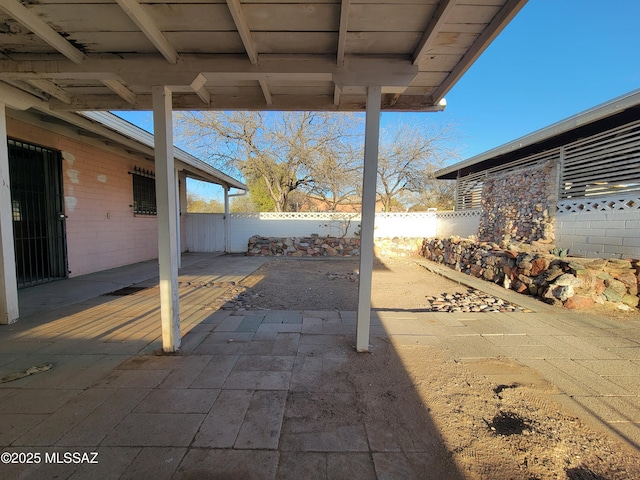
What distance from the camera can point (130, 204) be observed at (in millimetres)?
7203

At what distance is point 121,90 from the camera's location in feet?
8.46

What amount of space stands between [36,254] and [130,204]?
2.62 meters

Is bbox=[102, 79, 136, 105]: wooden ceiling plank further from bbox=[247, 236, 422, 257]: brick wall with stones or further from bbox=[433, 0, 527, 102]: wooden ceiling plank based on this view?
bbox=[247, 236, 422, 257]: brick wall with stones

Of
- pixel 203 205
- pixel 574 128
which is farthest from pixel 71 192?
pixel 203 205

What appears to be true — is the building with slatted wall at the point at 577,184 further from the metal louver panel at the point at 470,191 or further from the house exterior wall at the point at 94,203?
the house exterior wall at the point at 94,203

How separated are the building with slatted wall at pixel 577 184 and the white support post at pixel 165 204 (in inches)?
262

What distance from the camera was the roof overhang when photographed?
177 cm

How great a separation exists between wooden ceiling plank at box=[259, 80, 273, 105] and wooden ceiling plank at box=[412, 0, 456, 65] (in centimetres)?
130

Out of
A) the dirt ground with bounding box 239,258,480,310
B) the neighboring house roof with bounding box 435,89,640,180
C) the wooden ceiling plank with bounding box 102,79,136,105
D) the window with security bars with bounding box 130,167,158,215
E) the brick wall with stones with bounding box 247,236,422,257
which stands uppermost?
the neighboring house roof with bounding box 435,89,640,180

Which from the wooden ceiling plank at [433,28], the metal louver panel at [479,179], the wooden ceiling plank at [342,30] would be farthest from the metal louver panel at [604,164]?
the wooden ceiling plank at [342,30]

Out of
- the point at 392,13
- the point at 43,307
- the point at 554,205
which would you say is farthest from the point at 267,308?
the point at 554,205

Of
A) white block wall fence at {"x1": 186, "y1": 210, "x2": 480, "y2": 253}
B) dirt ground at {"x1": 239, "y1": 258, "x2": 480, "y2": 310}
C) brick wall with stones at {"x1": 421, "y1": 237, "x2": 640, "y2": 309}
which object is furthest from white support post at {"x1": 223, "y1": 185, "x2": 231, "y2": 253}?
brick wall with stones at {"x1": 421, "y1": 237, "x2": 640, "y2": 309}

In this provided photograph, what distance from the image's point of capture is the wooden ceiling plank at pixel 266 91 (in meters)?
2.46

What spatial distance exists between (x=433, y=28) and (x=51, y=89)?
338 cm
